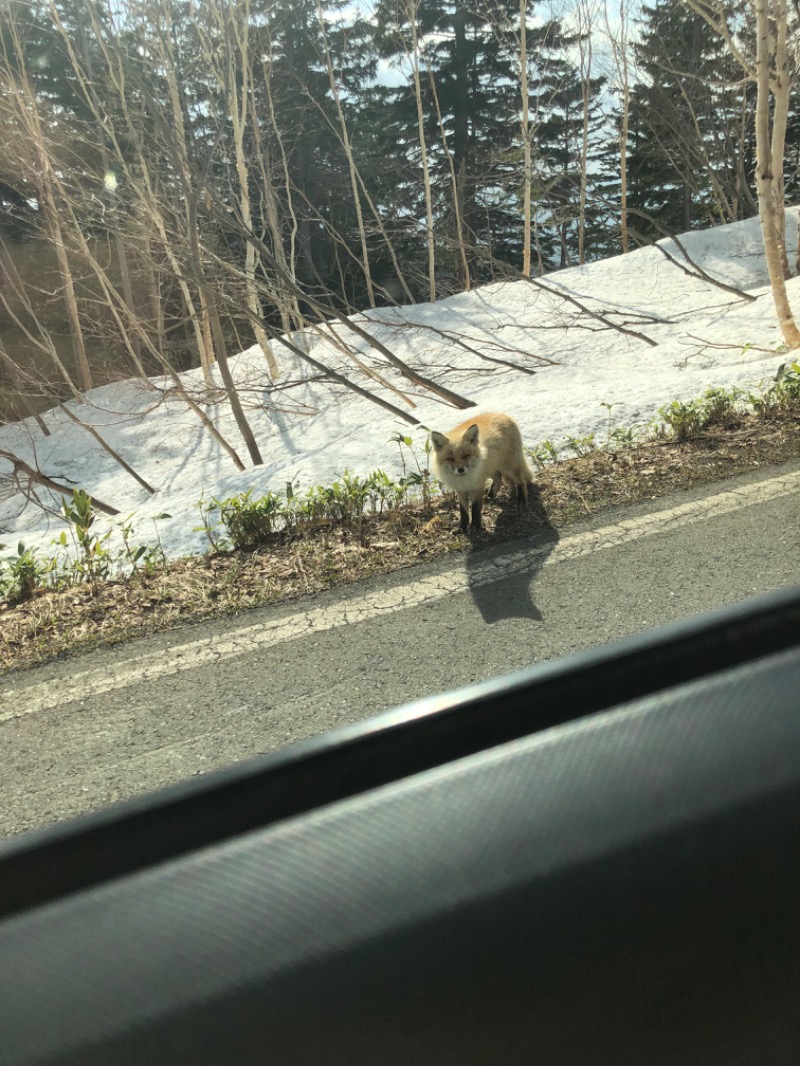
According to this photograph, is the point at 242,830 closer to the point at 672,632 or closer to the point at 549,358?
the point at 672,632

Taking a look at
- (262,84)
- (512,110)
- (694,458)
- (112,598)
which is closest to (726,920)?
(112,598)

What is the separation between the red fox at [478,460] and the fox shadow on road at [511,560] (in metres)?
0.19

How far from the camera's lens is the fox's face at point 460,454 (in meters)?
5.72

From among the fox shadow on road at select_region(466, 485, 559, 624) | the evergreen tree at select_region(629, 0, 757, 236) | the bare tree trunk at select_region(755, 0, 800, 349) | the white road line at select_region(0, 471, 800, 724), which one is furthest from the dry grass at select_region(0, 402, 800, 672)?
the evergreen tree at select_region(629, 0, 757, 236)

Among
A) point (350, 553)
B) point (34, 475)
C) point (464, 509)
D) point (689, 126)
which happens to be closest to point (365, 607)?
point (350, 553)

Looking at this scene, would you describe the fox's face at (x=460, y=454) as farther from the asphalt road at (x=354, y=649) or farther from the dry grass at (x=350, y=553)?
the asphalt road at (x=354, y=649)

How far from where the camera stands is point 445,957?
0.73 metres

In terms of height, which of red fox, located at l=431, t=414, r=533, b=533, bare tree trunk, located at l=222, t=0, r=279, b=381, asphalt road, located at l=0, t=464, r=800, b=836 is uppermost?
bare tree trunk, located at l=222, t=0, r=279, b=381

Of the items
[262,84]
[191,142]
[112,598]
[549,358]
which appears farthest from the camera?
[262,84]

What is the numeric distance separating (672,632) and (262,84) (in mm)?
34446

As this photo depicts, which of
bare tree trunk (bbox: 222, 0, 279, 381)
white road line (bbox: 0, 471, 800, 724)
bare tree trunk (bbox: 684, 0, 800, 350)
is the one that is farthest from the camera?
bare tree trunk (bbox: 222, 0, 279, 381)

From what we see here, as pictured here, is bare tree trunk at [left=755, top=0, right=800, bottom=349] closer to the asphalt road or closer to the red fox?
the red fox

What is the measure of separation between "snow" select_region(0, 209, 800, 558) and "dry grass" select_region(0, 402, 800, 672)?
1344 mm

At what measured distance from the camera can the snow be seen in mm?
9141
